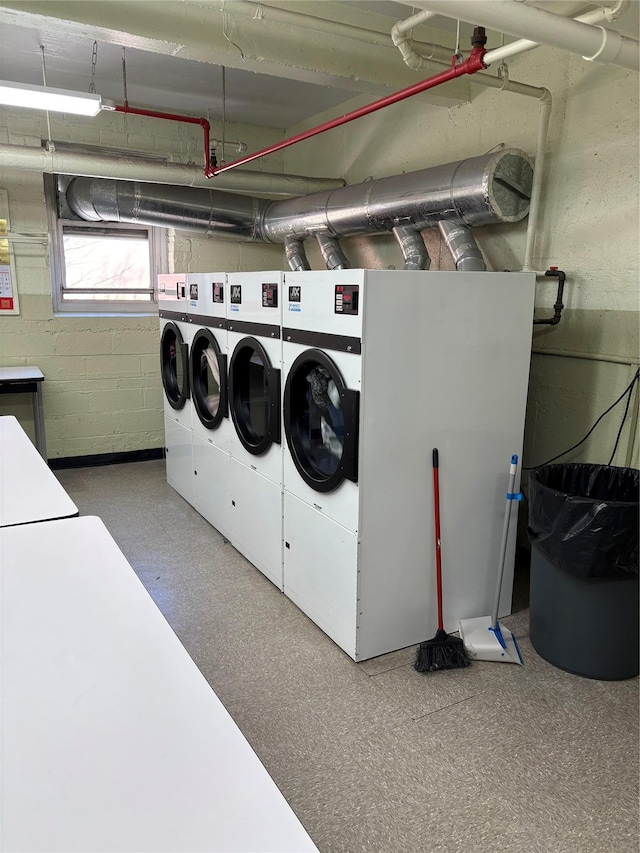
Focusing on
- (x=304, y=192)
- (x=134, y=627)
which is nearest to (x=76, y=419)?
(x=304, y=192)

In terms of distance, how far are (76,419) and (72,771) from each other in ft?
15.9

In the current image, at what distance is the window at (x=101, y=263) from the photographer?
528 cm

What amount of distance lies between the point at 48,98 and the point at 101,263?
97.4 inches

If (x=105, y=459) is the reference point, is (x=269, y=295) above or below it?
above

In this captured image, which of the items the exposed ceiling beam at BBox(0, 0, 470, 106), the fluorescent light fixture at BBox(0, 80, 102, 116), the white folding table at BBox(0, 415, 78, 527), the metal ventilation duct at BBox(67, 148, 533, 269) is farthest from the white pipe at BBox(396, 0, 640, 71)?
the fluorescent light fixture at BBox(0, 80, 102, 116)

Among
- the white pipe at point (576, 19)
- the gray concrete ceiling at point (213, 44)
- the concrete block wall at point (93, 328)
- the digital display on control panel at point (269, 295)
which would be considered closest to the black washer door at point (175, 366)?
the concrete block wall at point (93, 328)

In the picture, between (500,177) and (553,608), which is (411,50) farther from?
(553,608)

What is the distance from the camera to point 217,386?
13.3 ft

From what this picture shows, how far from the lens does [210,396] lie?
417 cm

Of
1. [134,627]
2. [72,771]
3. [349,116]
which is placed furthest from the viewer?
[349,116]

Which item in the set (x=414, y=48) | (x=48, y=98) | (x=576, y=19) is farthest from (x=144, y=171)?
(x=576, y=19)

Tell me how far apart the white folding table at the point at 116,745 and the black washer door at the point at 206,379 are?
2.52 metres

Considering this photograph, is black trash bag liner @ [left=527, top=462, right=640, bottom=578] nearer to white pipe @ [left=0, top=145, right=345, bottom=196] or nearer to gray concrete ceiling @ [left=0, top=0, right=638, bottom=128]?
gray concrete ceiling @ [left=0, top=0, right=638, bottom=128]

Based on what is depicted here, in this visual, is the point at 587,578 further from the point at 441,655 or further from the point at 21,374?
the point at 21,374
